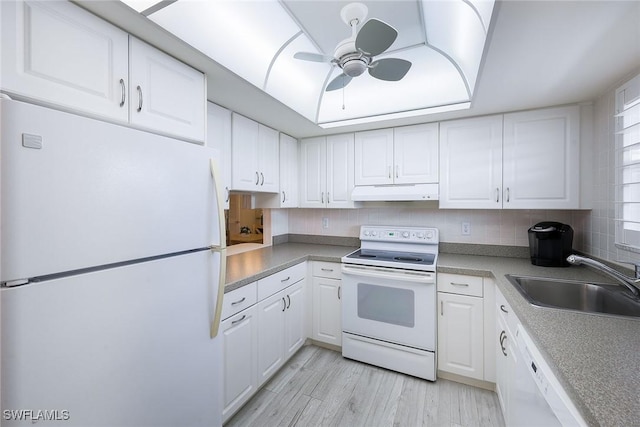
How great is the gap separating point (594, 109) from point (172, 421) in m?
3.24

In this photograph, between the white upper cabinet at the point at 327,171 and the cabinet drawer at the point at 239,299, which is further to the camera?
the white upper cabinet at the point at 327,171

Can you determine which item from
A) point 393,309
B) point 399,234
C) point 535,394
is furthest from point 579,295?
point 399,234

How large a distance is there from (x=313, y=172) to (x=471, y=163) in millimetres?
1550

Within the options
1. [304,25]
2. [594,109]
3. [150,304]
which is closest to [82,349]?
[150,304]

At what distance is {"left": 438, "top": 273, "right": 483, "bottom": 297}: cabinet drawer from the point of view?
78.5 inches

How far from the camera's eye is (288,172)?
9.60 ft

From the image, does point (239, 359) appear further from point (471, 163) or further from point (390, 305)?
point (471, 163)

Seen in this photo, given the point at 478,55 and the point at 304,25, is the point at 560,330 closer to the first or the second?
the point at 478,55

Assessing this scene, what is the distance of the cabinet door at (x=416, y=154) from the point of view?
8.07 feet

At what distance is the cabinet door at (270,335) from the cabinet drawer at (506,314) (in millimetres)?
1544

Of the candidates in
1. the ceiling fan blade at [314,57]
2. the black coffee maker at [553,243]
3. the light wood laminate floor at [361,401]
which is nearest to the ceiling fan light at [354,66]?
the ceiling fan blade at [314,57]

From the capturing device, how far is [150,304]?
1.08 m

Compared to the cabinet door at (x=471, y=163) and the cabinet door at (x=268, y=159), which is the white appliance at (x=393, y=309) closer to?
the cabinet door at (x=471, y=163)

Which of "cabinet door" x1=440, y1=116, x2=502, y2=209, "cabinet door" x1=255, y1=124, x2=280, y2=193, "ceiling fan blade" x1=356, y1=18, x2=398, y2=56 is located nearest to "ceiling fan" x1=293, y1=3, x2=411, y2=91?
"ceiling fan blade" x1=356, y1=18, x2=398, y2=56
